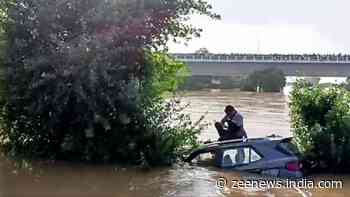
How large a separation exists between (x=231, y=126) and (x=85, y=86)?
3.43m

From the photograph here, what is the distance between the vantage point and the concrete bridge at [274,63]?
50.8m

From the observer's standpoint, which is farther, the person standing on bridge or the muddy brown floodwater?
the person standing on bridge

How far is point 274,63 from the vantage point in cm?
5084

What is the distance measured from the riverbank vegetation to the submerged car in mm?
1237

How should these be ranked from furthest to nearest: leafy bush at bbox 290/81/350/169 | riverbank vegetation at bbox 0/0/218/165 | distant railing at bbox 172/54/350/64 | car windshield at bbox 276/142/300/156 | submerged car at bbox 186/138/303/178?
1. distant railing at bbox 172/54/350/64
2. leafy bush at bbox 290/81/350/169
3. riverbank vegetation at bbox 0/0/218/165
4. car windshield at bbox 276/142/300/156
5. submerged car at bbox 186/138/303/178

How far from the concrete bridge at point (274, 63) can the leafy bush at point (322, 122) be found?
1484 inches

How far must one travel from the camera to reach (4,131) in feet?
37.3

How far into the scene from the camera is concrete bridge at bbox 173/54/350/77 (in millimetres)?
50844

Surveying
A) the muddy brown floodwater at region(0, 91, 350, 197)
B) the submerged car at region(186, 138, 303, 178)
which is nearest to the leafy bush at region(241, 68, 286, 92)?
the muddy brown floodwater at region(0, 91, 350, 197)

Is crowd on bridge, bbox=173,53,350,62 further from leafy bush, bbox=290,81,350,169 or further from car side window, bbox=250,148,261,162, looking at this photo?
car side window, bbox=250,148,261,162

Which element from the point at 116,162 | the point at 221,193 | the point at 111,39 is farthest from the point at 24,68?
the point at 221,193

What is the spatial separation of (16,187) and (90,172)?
169cm

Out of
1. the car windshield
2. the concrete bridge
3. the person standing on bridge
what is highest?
the concrete bridge

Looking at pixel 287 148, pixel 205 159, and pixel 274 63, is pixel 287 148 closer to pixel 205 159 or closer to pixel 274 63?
pixel 205 159
